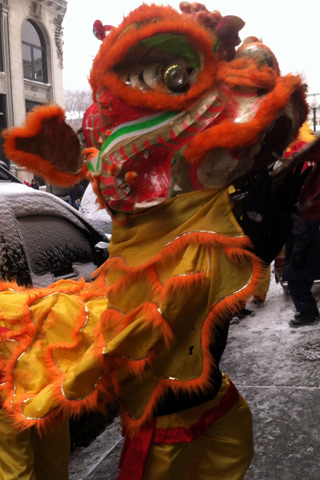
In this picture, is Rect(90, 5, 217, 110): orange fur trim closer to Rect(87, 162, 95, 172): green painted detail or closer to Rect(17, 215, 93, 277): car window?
Rect(87, 162, 95, 172): green painted detail

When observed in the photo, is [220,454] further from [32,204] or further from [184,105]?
[32,204]

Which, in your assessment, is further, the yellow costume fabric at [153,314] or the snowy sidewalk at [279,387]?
the snowy sidewalk at [279,387]

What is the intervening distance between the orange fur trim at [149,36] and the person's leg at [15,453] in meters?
1.33

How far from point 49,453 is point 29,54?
24.9 m

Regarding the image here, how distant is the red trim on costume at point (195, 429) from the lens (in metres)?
1.86

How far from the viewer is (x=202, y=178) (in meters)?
1.85

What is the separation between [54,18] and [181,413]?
26110 millimetres

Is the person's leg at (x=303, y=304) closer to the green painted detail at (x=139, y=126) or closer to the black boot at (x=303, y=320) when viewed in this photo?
the black boot at (x=303, y=320)

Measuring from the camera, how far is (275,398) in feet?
13.6

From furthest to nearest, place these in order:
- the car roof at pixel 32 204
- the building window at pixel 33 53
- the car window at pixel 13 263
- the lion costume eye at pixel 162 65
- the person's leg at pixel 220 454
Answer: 1. the building window at pixel 33 53
2. the car roof at pixel 32 204
3. the car window at pixel 13 263
4. the person's leg at pixel 220 454
5. the lion costume eye at pixel 162 65

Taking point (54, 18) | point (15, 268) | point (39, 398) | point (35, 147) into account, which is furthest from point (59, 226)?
point (54, 18)

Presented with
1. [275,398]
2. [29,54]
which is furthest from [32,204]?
[29,54]

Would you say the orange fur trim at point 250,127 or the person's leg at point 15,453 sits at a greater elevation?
the orange fur trim at point 250,127

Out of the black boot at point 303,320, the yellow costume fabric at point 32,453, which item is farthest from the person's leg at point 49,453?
the black boot at point 303,320
